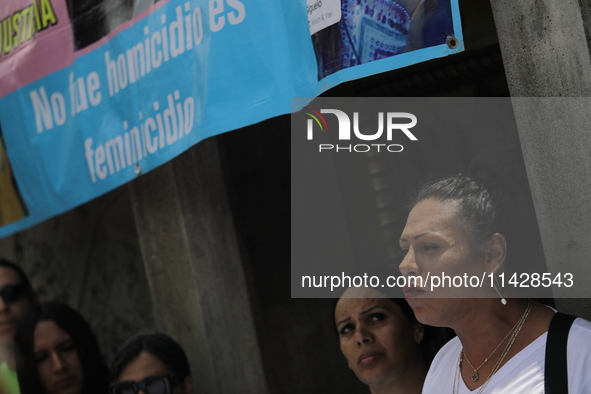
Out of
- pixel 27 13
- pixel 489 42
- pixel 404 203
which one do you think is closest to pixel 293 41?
pixel 404 203

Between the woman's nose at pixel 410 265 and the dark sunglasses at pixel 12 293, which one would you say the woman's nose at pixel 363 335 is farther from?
the dark sunglasses at pixel 12 293

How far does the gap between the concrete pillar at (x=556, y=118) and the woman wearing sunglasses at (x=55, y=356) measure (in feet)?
8.80

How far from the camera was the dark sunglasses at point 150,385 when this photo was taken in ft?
11.8

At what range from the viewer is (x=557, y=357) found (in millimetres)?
2021

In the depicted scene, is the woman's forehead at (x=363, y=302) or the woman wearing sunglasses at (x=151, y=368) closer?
the woman's forehead at (x=363, y=302)

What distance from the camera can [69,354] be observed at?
4.22 meters

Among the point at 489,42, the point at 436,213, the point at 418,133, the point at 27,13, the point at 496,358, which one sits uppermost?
the point at 27,13

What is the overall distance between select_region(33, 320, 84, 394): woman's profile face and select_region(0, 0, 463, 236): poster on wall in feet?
2.26

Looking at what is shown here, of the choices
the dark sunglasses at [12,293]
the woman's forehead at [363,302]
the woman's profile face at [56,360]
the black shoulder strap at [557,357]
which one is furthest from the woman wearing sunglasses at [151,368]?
the black shoulder strap at [557,357]

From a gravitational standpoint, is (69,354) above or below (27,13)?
below

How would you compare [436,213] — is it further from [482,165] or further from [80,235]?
[80,235]

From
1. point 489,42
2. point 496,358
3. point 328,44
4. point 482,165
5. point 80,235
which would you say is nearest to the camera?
point 496,358

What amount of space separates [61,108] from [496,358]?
9.66 ft

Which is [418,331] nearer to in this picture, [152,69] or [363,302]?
[363,302]
